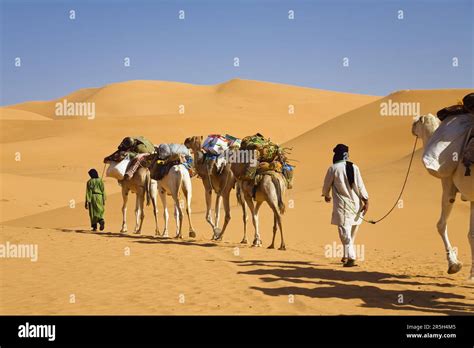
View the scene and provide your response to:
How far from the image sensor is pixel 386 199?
23.8 m

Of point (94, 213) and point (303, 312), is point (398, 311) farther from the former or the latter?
point (94, 213)

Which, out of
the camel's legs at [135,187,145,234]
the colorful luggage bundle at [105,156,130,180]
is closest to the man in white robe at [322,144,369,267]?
the camel's legs at [135,187,145,234]

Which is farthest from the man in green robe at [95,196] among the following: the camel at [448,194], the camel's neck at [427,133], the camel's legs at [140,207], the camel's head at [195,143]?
the camel's neck at [427,133]

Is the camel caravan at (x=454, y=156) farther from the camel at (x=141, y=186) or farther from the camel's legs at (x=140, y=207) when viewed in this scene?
the camel's legs at (x=140, y=207)

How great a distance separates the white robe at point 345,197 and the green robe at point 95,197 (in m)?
9.58

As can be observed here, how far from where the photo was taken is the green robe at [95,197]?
19688mm

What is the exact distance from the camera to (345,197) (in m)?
12.0

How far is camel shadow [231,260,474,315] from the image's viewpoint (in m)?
8.88

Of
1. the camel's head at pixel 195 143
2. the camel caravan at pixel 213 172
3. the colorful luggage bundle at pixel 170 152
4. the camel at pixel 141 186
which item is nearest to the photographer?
the camel caravan at pixel 213 172

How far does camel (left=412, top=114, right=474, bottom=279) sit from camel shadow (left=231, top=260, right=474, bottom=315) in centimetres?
45

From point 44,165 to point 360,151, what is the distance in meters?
24.3

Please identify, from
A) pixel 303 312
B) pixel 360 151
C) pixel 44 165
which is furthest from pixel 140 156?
pixel 44 165

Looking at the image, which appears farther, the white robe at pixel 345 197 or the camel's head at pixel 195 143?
the camel's head at pixel 195 143

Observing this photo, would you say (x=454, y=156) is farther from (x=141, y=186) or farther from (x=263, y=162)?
(x=141, y=186)
